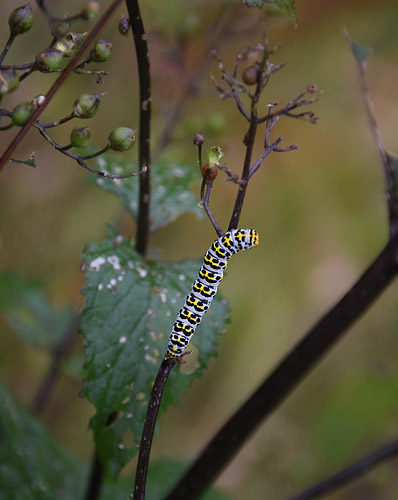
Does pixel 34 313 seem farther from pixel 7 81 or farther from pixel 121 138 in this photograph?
pixel 7 81

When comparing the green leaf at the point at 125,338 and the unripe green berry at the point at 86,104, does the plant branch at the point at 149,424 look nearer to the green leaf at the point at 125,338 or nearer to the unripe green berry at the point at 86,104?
the green leaf at the point at 125,338

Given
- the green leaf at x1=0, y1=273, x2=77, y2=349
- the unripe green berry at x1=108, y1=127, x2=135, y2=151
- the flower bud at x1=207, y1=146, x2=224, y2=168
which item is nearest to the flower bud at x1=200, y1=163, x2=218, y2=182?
the flower bud at x1=207, y1=146, x2=224, y2=168

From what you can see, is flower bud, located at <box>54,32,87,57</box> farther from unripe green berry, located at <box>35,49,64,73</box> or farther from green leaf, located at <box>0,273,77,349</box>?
green leaf, located at <box>0,273,77,349</box>

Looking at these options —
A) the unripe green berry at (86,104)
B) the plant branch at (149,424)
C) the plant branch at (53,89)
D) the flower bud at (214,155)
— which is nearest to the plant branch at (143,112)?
the plant branch at (53,89)

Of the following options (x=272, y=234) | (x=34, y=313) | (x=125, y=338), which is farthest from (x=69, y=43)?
(x=272, y=234)

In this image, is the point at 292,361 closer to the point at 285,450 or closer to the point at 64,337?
the point at 64,337
